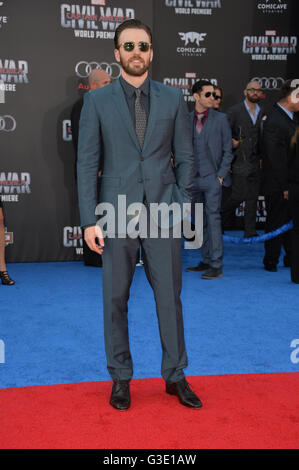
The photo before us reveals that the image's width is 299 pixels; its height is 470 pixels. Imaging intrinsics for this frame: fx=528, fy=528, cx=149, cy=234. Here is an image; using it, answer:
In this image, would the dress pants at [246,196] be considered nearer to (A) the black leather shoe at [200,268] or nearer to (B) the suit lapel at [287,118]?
(A) the black leather shoe at [200,268]

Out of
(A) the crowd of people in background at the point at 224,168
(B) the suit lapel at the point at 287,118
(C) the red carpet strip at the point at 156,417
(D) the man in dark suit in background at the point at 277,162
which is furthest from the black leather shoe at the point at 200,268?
(C) the red carpet strip at the point at 156,417

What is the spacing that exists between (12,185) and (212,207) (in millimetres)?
2343

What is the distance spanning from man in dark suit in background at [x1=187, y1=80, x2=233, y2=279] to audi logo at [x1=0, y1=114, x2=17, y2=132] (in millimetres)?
2089

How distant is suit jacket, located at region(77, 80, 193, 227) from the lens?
8.13 feet

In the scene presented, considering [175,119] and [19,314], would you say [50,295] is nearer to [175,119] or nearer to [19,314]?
[19,314]

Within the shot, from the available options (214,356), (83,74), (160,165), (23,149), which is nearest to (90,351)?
(214,356)

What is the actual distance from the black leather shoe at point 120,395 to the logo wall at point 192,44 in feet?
21.0

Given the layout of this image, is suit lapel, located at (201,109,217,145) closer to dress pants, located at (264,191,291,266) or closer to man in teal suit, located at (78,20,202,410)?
dress pants, located at (264,191,291,266)

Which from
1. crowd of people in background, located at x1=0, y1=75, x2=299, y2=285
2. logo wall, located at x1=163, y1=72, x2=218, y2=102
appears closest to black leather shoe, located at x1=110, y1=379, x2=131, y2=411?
crowd of people in background, located at x1=0, y1=75, x2=299, y2=285

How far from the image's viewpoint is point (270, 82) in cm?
834

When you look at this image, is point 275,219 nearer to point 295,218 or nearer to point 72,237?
point 295,218

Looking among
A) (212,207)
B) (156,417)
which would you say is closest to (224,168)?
(212,207)

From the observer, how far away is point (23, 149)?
6074mm

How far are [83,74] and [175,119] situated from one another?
3841 millimetres
